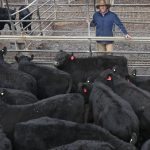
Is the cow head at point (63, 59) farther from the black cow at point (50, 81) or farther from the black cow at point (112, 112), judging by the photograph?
the black cow at point (112, 112)

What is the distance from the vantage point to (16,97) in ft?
18.5

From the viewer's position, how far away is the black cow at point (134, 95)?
5.20m

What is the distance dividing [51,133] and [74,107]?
71cm

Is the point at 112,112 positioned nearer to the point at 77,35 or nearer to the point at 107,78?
the point at 107,78

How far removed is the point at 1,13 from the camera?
1091cm

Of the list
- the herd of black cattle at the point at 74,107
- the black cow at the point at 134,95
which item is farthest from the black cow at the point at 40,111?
the black cow at the point at 134,95

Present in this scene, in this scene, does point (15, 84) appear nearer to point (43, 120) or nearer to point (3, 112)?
point (3, 112)

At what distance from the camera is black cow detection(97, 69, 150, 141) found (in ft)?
17.1

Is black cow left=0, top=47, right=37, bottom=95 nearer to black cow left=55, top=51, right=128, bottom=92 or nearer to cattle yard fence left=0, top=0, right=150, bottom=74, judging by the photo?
cattle yard fence left=0, top=0, right=150, bottom=74

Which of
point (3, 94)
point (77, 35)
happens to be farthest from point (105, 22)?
point (77, 35)

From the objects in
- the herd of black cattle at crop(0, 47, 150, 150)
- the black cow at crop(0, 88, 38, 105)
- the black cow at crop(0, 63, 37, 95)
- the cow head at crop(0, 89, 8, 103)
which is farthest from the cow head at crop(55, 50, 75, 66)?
the cow head at crop(0, 89, 8, 103)

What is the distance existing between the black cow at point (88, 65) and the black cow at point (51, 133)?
1.93m

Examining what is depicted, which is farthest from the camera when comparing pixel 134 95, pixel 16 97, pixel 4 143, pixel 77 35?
pixel 77 35

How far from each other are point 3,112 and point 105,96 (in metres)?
1.32
